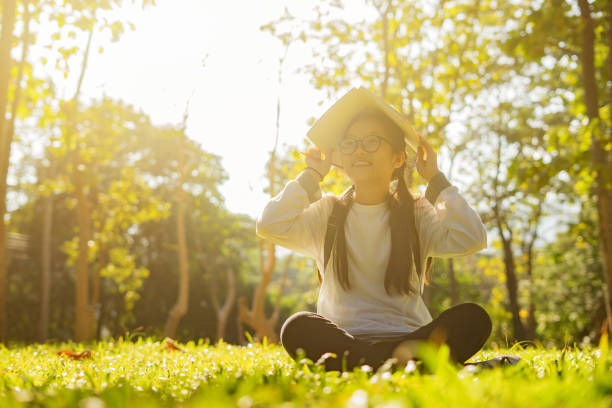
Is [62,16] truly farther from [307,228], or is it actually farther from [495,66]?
[495,66]

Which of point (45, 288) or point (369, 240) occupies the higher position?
point (369, 240)

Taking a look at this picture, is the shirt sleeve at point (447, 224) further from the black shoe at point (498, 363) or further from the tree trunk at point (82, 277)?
the tree trunk at point (82, 277)

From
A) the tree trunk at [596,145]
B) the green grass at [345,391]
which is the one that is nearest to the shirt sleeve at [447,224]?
the green grass at [345,391]

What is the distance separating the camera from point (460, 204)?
3713 millimetres

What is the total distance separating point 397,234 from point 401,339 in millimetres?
924

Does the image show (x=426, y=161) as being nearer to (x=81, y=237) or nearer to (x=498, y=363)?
(x=498, y=363)

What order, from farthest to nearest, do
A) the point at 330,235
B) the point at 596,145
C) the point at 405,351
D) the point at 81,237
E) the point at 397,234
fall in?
1. the point at 81,237
2. the point at 596,145
3. the point at 330,235
4. the point at 397,234
5. the point at 405,351

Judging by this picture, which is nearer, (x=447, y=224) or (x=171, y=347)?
(x=447, y=224)

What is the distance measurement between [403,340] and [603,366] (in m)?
1.12

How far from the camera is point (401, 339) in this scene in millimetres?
3119

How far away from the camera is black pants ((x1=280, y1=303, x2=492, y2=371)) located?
3092 mm

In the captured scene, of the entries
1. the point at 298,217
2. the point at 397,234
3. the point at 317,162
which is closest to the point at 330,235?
the point at 298,217

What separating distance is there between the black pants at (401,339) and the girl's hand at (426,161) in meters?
1.17

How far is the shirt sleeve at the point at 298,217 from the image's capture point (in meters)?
3.90
